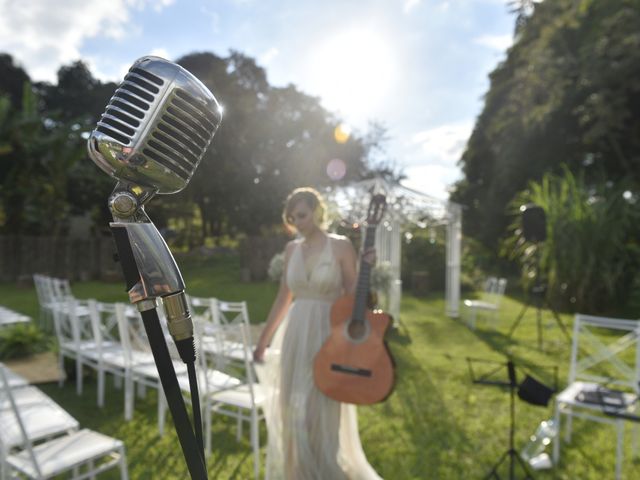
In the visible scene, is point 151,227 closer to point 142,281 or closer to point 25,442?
point 142,281

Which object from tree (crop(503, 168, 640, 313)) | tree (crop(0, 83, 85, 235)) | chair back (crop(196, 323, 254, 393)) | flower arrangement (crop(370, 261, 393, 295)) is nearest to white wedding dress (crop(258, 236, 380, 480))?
chair back (crop(196, 323, 254, 393))

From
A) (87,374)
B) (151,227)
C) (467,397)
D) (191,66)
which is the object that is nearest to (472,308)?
(467,397)

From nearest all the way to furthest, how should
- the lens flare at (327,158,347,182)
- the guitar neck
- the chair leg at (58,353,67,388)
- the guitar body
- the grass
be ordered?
the guitar body → the guitar neck → the grass → the chair leg at (58,353,67,388) → the lens flare at (327,158,347,182)

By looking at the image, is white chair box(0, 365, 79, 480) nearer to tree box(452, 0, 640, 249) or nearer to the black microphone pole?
the black microphone pole

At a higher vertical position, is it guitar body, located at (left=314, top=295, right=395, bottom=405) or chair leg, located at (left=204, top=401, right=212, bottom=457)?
guitar body, located at (left=314, top=295, right=395, bottom=405)

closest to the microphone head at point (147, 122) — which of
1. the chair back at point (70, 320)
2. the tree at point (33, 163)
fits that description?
the chair back at point (70, 320)

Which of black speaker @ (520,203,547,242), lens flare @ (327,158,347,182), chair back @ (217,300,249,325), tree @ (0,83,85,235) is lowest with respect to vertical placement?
chair back @ (217,300,249,325)

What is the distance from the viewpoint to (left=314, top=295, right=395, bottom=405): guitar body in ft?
8.77

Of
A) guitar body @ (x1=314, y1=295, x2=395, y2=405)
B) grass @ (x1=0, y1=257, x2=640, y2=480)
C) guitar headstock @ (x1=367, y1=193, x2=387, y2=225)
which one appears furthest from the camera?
grass @ (x1=0, y1=257, x2=640, y2=480)

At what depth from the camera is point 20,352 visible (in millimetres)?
6586

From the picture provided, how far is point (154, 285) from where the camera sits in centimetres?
74

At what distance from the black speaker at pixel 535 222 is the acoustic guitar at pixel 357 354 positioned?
6.07 m

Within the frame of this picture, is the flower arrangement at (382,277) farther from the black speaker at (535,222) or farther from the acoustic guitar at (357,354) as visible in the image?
the acoustic guitar at (357,354)

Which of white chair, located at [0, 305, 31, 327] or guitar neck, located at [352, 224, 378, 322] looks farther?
white chair, located at [0, 305, 31, 327]
